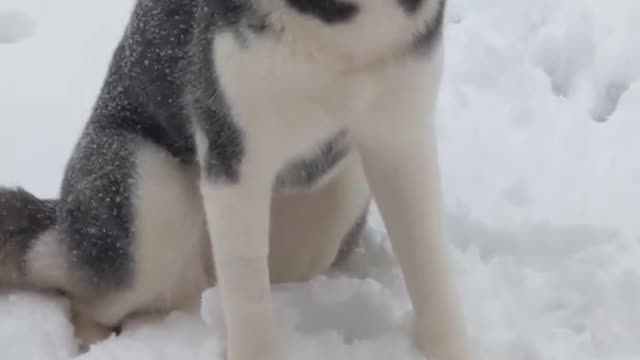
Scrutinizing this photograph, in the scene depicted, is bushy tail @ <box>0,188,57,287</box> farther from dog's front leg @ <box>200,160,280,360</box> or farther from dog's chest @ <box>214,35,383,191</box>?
dog's chest @ <box>214,35,383,191</box>

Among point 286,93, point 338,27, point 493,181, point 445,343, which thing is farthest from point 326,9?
point 493,181

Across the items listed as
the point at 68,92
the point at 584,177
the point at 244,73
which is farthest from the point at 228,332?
the point at 68,92

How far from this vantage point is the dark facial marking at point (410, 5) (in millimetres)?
2096

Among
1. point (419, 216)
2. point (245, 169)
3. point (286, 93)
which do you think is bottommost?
point (419, 216)

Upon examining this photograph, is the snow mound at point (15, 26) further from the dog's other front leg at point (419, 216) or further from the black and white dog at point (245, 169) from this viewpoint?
the dog's other front leg at point (419, 216)

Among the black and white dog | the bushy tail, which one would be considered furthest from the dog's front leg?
the bushy tail

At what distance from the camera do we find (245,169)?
7.09 ft

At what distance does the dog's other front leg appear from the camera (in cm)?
227

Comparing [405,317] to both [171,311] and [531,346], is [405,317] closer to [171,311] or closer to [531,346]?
[531,346]

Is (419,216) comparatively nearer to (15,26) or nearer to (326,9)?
(326,9)

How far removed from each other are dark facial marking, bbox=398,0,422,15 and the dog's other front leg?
152 millimetres

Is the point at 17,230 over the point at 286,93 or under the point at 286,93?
under

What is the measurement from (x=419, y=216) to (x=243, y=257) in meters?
0.34

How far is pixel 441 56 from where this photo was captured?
7.30 ft
